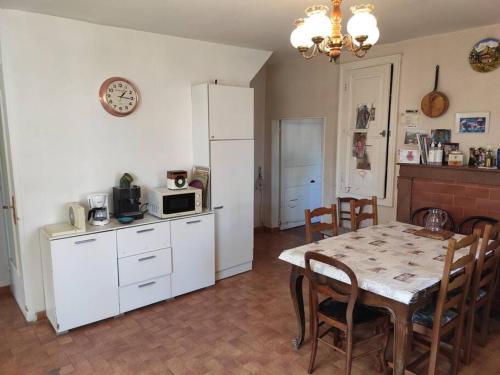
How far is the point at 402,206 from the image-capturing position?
3857mm

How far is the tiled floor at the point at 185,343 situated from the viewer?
8.23 ft

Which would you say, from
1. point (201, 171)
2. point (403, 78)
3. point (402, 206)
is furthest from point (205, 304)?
point (403, 78)

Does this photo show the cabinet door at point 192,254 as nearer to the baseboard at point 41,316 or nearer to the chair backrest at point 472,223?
the baseboard at point 41,316

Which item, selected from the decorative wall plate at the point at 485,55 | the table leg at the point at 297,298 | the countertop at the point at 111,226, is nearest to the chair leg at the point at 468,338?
the table leg at the point at 297,298

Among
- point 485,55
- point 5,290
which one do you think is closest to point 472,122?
point 485,55

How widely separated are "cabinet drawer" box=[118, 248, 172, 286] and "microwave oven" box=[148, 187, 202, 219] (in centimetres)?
36

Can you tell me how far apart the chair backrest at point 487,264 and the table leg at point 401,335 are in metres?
0.68

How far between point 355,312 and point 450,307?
54 cm

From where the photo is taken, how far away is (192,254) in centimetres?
359

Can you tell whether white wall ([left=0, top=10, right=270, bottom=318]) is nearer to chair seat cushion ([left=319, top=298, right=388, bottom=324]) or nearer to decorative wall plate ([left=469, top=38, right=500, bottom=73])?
chair seat cushion ([left=319, top=298, right=388, bottom=324])

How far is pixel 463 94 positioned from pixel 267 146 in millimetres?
2767

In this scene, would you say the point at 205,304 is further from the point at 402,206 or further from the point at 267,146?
the point at 267,146

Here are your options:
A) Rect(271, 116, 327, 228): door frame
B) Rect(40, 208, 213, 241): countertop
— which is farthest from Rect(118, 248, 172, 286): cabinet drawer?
Rect(271, 116, 327, 228): door frame

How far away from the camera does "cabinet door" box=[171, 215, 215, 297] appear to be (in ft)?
11.4
